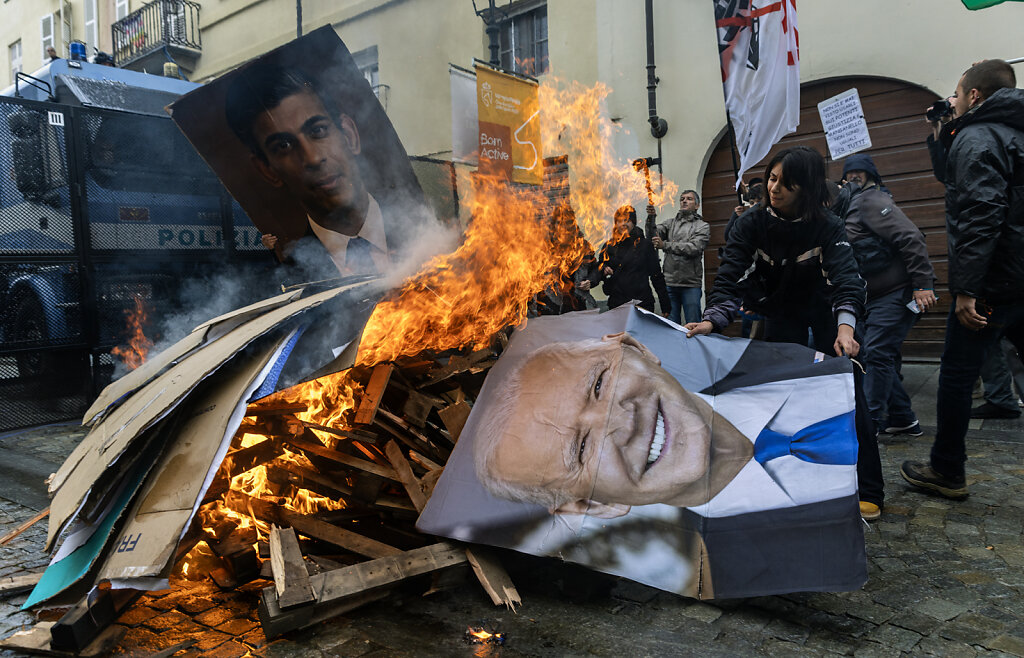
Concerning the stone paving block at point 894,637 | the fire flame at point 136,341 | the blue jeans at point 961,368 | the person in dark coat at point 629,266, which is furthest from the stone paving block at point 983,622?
the fire flame at point 136,341

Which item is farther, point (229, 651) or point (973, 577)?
point (973, 577)

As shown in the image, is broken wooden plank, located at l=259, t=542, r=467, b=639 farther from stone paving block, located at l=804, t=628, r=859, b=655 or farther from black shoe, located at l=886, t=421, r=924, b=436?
black shoe, located at l=886, t=421, r=924, b=436

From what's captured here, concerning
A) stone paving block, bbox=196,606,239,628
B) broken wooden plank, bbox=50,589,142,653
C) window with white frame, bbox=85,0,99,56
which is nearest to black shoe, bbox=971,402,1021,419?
stone paving block, bbox=196,606,239,628

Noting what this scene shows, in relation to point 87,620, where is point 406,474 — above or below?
above

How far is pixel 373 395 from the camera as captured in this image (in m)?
3.64

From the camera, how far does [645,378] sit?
322cm

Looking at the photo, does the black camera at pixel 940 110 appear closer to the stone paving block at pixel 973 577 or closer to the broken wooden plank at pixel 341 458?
the stone paving block at pixel 973 577

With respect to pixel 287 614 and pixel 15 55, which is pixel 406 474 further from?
pixel 15 55

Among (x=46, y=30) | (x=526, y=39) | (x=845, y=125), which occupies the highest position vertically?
(x=46, y=30)

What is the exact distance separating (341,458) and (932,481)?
3505 mm

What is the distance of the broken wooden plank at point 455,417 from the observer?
3674 millimetres

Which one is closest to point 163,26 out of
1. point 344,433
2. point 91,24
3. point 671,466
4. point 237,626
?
point 91,24

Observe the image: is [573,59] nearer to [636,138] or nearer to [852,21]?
[636,138]

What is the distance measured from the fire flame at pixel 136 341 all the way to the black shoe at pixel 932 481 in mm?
7083
